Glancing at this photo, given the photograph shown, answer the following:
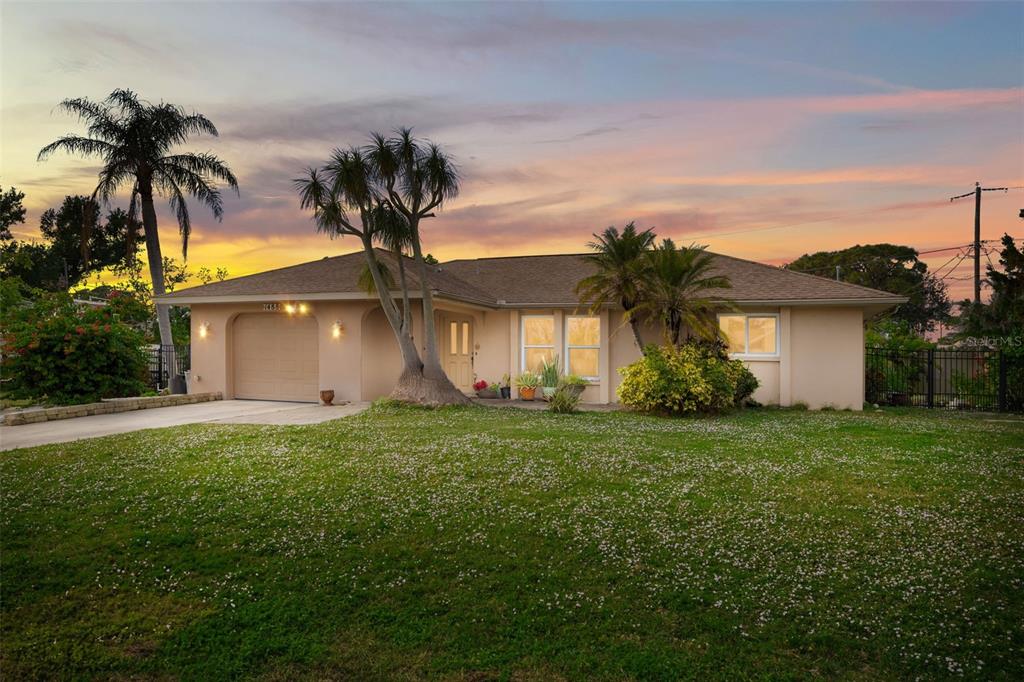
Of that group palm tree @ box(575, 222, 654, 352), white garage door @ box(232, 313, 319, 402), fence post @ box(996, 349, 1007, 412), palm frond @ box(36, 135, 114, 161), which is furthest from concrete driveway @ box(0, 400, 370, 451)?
fence post @ box(996, 349, 1007, 412)

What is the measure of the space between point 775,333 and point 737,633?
1312 centimetres

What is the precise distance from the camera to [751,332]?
51.4 feet

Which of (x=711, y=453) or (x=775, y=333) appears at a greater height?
(x=775, y=333)

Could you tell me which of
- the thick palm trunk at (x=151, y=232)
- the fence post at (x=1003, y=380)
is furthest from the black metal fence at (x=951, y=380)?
the thick palm trunk at (x=151, y=232)

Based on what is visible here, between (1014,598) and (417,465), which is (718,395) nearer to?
(417,465)

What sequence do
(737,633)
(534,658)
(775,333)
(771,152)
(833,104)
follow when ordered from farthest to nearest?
(775,333) < (771,152) < (833,104) < (737,633) < (534,658)

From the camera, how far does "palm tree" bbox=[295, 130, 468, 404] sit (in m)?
13.3

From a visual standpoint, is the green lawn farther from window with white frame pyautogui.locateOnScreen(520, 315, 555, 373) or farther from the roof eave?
window with white frame pyautogui.locateOnScreen(520, 315, 555, 373)

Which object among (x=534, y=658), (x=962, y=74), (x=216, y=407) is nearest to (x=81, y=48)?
(x=216, y=407)

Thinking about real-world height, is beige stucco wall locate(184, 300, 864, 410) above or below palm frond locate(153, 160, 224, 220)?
below

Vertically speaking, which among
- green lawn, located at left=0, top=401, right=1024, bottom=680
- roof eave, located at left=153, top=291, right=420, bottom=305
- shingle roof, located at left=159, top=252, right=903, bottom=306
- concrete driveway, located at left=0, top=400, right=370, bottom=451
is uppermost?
shingle roof, located at left=159, top=252, right=903, bottom=306

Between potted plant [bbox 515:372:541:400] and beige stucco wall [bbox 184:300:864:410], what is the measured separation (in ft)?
3.38

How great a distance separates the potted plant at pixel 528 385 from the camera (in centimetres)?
1631

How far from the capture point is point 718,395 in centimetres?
1327
